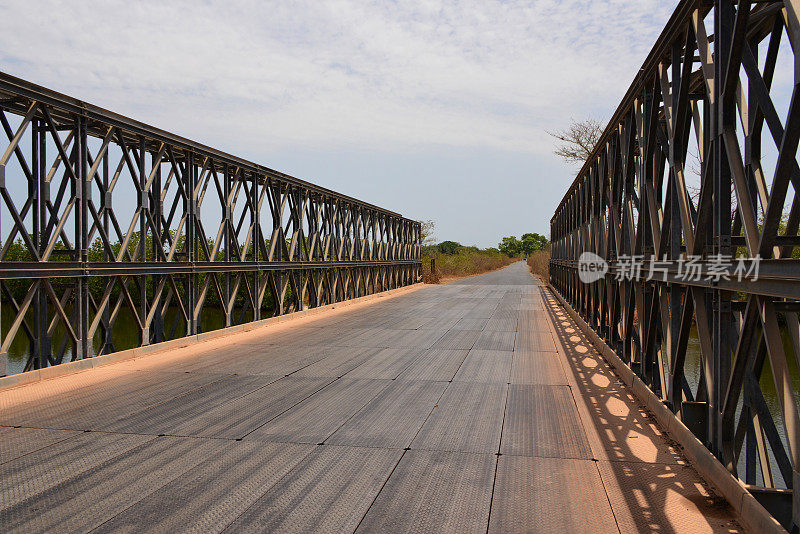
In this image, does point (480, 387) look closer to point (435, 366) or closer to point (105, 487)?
point (435, 366)

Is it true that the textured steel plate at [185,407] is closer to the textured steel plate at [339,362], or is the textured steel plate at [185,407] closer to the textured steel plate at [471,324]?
the textured steel plate at [339,362]

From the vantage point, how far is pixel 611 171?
8281mm

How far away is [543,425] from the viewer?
17.7 feet

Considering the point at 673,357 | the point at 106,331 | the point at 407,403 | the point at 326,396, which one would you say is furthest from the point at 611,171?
the point at 106,331

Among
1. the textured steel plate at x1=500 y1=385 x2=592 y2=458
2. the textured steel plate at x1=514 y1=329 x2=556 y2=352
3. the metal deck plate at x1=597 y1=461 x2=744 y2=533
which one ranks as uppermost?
the textured steel plate at x1=514 y1=329 x2=556 y2=352

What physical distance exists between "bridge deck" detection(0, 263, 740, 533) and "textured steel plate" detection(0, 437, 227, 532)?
16mm

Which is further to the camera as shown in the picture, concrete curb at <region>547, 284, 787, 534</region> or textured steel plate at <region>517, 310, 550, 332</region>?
textured steel plate at <region>517, 310, 550, 332</region>

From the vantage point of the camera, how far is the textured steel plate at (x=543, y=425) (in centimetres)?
472

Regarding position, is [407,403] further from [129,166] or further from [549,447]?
[129,166]

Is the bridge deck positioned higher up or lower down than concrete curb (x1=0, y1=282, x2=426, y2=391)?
lower down

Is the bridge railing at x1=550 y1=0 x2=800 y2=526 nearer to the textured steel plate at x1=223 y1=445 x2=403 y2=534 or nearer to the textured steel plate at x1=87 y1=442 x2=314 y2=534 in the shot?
the textured steel plate at x1=223 y1=445 x2=403 y2=534

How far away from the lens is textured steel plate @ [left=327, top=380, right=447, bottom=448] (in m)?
4.93

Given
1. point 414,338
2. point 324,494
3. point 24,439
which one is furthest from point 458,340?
point 24,439

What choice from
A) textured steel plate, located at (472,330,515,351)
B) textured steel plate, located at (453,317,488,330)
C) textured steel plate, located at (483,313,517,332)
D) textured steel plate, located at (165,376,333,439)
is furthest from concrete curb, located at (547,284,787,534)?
textured steel plate, located at (453,317,488,330)
